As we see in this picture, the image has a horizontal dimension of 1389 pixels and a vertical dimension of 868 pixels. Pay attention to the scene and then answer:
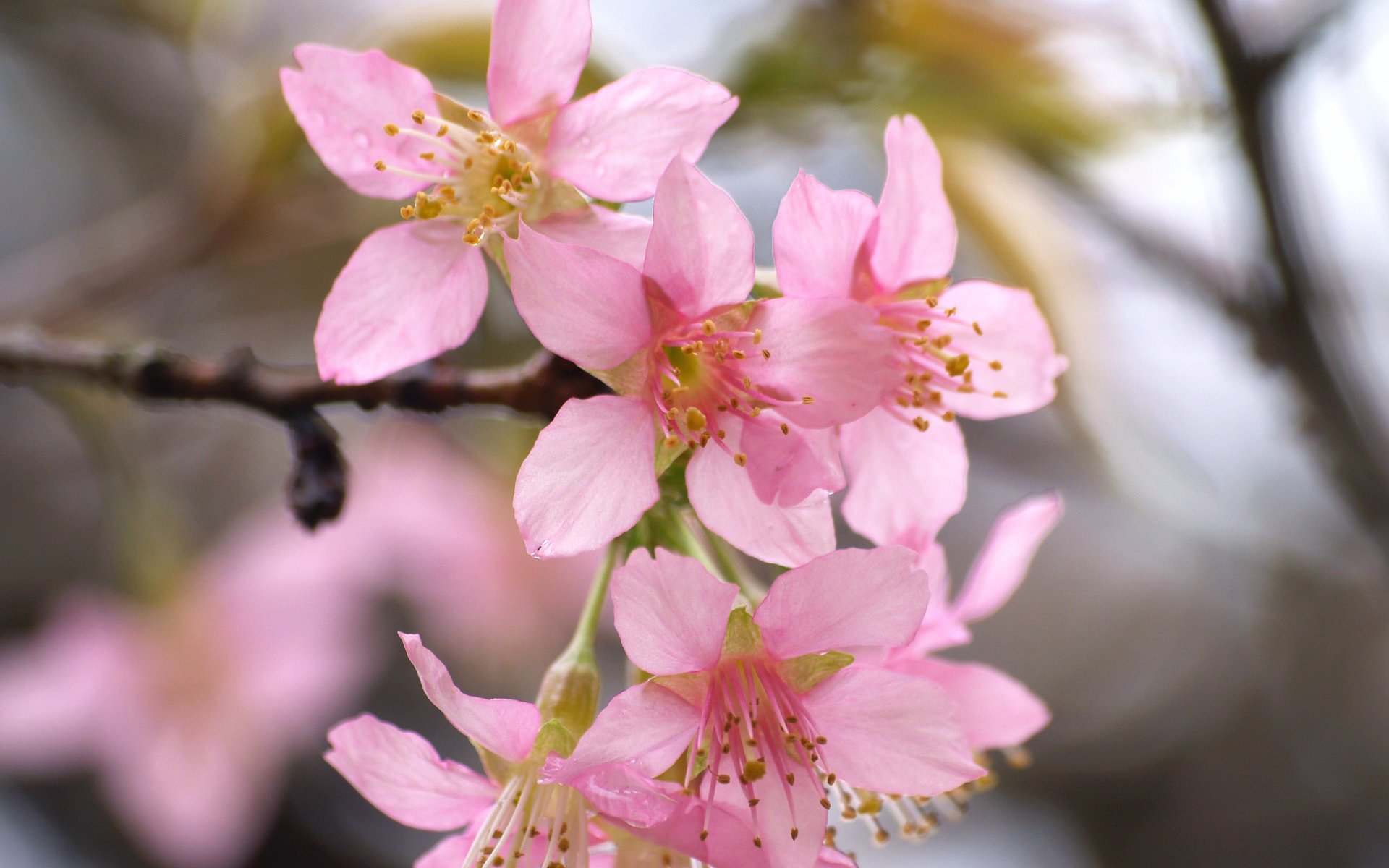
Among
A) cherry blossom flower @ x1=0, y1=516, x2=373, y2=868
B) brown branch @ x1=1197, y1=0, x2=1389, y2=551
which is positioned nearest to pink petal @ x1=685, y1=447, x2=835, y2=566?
brown branch @ x1=1197, y1=0, x2=1389, y2=551

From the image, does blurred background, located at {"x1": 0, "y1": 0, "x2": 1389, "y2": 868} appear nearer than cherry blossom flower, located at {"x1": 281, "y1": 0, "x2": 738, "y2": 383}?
No

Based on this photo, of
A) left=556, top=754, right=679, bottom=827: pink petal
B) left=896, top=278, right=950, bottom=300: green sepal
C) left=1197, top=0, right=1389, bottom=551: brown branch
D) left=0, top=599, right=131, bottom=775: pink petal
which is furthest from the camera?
left=0, top=599, right=131, bottom=775: pink petal

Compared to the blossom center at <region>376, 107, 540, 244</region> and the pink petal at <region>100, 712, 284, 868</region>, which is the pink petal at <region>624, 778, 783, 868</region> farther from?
the pink petal at <region>100, 712, 284, 868</region>

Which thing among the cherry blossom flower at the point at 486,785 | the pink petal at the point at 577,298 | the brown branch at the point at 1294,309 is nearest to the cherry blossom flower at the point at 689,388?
the pink petal at the point at 577,298

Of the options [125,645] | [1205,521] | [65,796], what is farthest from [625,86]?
[65,796]

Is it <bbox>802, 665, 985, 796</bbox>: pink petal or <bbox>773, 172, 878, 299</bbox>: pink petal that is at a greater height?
<bbox>773, 172, 878, 299</bbox>: pink petal

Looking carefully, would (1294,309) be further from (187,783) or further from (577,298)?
(187,783)

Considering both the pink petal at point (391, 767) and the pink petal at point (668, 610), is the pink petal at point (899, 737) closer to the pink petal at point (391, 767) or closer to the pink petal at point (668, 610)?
the pink petal at point (668, 610)

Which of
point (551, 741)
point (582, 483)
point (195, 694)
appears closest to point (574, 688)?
point (551, 741)
